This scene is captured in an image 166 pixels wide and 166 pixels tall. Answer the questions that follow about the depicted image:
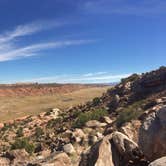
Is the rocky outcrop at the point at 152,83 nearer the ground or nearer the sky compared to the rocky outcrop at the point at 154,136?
nearer the sky

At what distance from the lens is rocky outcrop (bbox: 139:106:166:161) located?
1001 centimetres

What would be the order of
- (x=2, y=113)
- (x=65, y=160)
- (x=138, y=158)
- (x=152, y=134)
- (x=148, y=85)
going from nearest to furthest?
(x=152, y=134), (x=138, y=158), (x=65, y=160), (x=148, y=85), (x=2, y=113)

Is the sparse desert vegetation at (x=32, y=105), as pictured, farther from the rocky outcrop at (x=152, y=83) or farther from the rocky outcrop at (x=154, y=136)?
the rocky outcrop at (x=154, y=136)

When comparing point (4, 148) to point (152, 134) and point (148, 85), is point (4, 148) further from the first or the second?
point (152, 134)

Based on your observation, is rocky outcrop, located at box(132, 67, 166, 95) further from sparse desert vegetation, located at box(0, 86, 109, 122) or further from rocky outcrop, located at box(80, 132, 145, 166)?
sparse desert vegetation, located at box(0, 86, 109, 122)

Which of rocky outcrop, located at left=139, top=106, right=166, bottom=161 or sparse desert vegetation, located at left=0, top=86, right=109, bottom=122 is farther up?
rocky outcrop, located at left=139, top=106, right=166, bottom=161

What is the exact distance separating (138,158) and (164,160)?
436 centimetres

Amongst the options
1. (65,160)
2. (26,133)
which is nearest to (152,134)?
(65,160)

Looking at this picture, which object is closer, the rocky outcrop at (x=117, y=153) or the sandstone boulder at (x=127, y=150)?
the rocky outcrop at (x=117, y=153)

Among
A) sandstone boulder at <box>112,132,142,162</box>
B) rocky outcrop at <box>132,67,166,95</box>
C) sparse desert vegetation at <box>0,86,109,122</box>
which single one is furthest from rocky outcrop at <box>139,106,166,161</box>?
sparse desert vegetation at <box>0,86,109,122</box>

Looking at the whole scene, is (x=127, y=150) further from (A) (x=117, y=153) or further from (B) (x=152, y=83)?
(B) (x=152, y=83)

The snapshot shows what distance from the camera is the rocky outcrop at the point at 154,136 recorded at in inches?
394

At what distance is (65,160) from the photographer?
42.4 feet

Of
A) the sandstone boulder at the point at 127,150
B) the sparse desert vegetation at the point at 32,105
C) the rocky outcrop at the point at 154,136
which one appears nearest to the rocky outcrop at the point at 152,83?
the sandstone boulder at the point at 127,150
